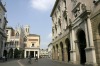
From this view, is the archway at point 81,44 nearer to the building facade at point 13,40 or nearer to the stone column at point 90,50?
the stone column at point 90,50

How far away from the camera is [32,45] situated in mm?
81375

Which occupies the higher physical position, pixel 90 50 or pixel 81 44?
pixel 81 44

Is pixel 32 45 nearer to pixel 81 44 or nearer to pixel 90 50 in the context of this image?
pixel 81 44

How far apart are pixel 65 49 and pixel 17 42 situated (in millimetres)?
47542

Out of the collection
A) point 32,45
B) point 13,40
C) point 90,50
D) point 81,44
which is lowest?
point 90,50

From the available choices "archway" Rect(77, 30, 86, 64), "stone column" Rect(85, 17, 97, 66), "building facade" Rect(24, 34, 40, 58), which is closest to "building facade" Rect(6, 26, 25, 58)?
"building facade" Rect(24, 34, 40, 58)

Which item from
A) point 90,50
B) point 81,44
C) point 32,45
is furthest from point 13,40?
point 90,50

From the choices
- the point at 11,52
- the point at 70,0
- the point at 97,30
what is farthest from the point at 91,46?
the point at 11,52

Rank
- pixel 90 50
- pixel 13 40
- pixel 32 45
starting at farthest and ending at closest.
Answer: pixel 32 45 < pixel 13 40 < pixel 90 50

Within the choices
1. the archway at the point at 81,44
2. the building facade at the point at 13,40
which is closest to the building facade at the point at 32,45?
the building facade at the point at 13,40

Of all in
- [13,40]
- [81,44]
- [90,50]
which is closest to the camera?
[90,50]

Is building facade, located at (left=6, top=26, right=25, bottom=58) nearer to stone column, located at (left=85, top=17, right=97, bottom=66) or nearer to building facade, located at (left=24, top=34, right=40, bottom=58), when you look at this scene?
building facade, located at (left=24, top=34, right=40, bottom=58)

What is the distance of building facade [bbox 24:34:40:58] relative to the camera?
79.7 meters

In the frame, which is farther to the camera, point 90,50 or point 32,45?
point 32,45
